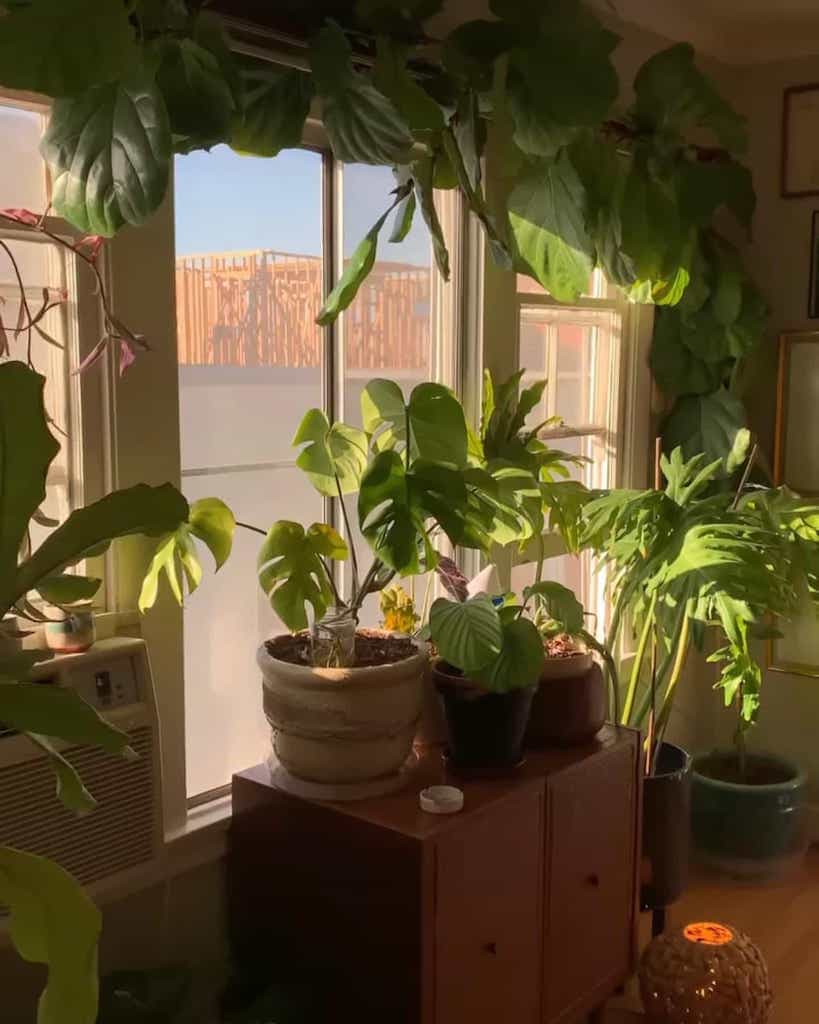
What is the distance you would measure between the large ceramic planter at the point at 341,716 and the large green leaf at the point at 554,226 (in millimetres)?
714

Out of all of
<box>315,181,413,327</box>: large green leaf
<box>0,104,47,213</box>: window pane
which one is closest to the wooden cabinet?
<box>315,181,413,327</box>: large green leaf

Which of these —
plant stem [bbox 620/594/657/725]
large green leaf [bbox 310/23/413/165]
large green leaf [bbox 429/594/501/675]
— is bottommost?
plant stem [bbox 620/594/657/725]

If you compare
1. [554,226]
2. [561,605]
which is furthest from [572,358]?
[561,605]

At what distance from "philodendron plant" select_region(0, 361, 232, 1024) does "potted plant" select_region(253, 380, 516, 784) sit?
0.88 meters

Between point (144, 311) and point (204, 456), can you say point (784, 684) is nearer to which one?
point (204, 456)

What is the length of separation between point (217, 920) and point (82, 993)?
133 centimetres

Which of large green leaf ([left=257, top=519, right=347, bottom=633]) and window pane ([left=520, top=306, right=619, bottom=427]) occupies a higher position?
window pane ([left=520, top=306, right=619, bottom=427])

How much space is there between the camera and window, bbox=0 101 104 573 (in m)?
1.73

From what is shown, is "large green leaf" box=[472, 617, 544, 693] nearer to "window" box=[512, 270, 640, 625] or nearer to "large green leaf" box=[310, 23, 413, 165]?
"large green leaf" box=[310, 23, 413, 165]

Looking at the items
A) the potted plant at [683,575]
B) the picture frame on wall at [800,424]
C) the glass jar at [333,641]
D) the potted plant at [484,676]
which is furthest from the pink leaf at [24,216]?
the picture frame on wall at [800,424]

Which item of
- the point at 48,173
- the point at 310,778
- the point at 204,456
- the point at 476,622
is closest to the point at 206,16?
the point at 48,173

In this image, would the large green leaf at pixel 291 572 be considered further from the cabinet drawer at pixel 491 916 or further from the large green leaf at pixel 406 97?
the large green leaf at pixel 406 97

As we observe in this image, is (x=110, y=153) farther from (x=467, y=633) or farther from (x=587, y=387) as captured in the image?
(x=587, y=387)

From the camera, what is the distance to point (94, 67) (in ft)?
3.88
